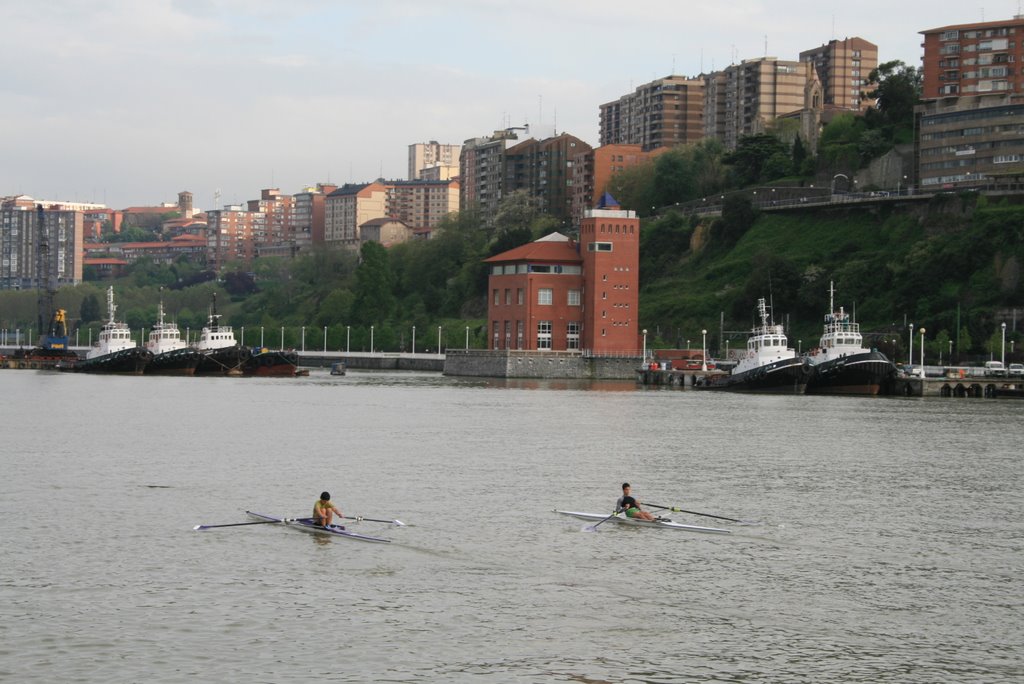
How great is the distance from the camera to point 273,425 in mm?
68062

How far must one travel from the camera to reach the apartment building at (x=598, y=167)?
186375 mm

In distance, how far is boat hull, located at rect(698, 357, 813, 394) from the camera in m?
96.8

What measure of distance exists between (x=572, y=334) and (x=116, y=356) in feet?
135

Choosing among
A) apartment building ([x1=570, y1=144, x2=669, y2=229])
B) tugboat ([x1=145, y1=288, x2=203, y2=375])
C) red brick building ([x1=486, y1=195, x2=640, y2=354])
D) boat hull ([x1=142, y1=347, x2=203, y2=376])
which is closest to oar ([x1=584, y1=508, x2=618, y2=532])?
red brick building ([x1=486, y1=195, x2=640, y2=354])

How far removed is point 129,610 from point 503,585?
753 centimetres

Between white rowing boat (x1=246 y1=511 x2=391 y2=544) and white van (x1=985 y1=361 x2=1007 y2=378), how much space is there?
70.0 metres

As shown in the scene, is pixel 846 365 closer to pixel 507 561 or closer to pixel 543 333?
pixel 543 333

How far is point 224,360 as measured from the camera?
127 meters

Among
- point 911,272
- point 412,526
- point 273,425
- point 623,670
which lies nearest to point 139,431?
point 273,425

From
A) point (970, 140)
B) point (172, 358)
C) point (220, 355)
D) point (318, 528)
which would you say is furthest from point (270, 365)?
point (318, 528)

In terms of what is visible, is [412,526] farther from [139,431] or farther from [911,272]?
[911,272]

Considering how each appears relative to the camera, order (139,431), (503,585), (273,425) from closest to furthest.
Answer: (503,585), (139,431), (273,425)

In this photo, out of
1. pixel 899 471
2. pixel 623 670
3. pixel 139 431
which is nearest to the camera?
pixel 623 670

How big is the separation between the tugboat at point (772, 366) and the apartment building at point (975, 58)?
53.0 metres
